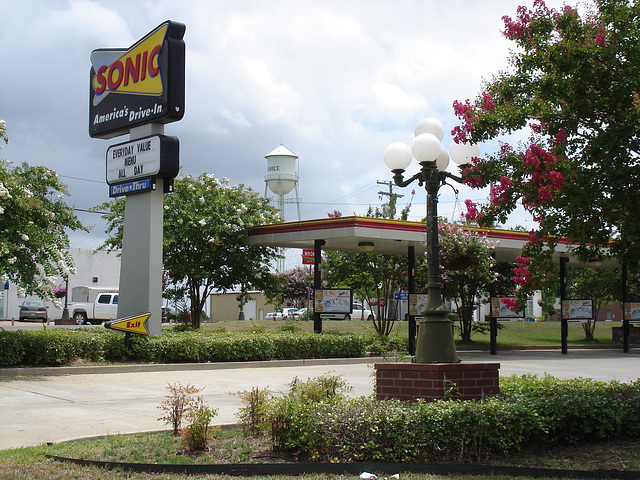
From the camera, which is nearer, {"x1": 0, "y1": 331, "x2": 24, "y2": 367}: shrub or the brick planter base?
the brick planter base

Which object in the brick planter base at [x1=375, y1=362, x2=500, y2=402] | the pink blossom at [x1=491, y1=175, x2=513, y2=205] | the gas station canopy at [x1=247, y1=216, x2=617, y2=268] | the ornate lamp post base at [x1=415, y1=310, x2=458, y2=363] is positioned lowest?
the brick planter base at [x1=375, y1=362, x2=500, y2=402]

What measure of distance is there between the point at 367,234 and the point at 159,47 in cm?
818

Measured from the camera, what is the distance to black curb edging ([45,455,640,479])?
586 centimetres

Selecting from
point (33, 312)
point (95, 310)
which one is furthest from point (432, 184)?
point (33, 312)

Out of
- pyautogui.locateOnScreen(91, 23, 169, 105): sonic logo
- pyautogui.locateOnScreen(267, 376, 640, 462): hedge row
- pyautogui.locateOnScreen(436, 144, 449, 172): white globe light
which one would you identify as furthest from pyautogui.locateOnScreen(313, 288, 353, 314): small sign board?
pyautogui.locateOnScreen(267, 376, 640, 462): hedge row

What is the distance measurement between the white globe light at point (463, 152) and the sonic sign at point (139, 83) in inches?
344

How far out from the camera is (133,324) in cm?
1669

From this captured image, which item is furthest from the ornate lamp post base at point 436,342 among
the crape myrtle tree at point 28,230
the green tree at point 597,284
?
the green tree at point 597,284

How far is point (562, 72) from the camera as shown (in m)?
8.20

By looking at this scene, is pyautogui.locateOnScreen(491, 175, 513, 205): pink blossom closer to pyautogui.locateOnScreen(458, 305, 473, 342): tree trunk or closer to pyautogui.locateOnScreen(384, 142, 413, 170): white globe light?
pyautogui.locateOnScreen(384, 142, 413, 170): white globe light

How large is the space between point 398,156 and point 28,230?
7.75 m

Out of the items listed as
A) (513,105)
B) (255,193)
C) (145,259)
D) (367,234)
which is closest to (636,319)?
(367,234)

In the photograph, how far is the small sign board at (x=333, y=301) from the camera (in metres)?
22.7

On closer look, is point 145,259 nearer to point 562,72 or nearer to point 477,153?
point 477,153
